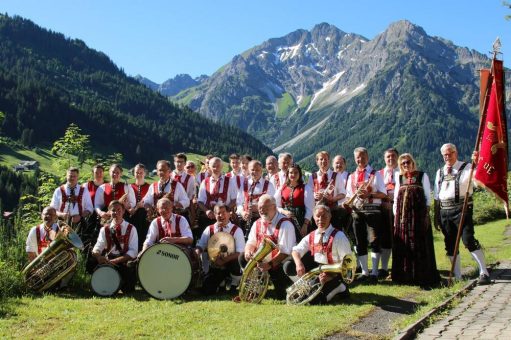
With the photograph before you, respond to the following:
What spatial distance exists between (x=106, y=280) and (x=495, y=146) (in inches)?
256

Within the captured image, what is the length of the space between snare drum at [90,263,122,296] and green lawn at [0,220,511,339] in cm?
24

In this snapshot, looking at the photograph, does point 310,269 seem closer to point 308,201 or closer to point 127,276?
point 308,201

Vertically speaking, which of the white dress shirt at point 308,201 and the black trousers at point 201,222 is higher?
the white dress shirt at point 308,201

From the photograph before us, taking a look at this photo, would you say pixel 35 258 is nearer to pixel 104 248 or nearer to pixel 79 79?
pixel 104 248

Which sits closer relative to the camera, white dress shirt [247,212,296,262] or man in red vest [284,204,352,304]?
man in red vest [284,204,352,304]

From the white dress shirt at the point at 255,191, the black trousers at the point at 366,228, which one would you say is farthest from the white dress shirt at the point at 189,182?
the black trousers at the point at 366,228

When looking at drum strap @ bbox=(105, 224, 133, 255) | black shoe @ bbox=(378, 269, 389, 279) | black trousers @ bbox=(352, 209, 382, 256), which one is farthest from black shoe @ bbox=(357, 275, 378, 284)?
drum strap @ bbox=(105, 224, 133, 255)

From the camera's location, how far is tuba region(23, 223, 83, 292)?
8.71 m

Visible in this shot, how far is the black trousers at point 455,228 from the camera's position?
Answer: 28.0 feet

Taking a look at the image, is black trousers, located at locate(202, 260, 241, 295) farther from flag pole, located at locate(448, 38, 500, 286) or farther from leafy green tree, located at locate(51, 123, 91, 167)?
leafy green tree, located at locate(51, 123, 91, 167)

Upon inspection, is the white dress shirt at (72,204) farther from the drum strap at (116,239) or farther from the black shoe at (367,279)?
the black shoe at (367,279)

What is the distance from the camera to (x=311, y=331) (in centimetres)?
601

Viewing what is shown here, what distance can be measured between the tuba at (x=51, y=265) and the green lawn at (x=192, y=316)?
0.94ft

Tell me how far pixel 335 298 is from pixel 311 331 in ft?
5.81
